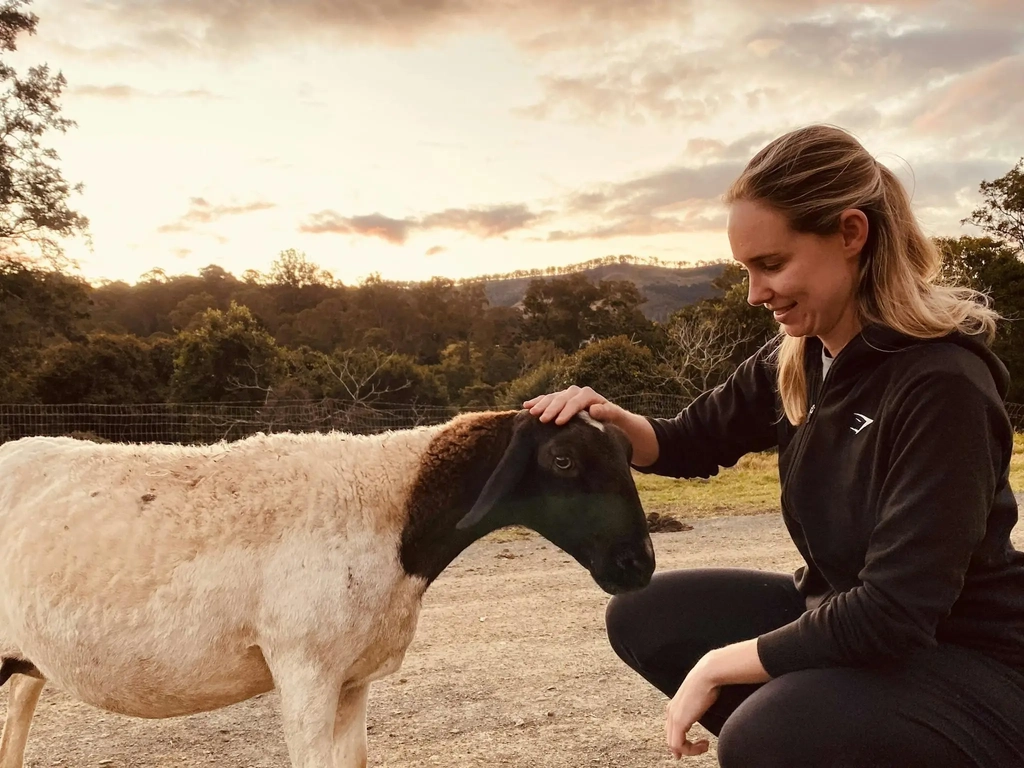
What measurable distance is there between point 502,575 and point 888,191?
7235 mm

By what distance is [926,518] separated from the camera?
2.53 metres

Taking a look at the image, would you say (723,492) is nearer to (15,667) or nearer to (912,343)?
(912,343)

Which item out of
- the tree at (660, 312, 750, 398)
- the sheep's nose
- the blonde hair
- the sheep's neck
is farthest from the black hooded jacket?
the tree at (660, 312, 750, 398)

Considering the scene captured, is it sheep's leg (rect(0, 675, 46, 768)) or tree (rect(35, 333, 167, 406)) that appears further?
tree (rect(35, 333, 167, 406))

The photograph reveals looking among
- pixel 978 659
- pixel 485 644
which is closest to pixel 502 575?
A: pixel 485 644

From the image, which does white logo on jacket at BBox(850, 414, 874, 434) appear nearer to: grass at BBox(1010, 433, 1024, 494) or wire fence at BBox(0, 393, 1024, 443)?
grass at BBox(1010, 433, 1024, 494)

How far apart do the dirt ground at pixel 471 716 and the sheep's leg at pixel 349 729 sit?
0.84 m

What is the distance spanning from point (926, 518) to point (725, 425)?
5.12 ft

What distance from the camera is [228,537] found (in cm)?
371

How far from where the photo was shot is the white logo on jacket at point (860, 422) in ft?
9.43

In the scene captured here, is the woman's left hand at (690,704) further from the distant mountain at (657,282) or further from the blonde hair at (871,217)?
the distant mountain at (657,282)

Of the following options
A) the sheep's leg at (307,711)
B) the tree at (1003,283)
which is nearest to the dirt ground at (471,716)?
the sheep's leg at (307,711)

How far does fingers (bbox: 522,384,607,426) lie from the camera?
4039 mm

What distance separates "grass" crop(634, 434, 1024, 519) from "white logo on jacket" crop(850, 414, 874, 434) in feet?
34.4
